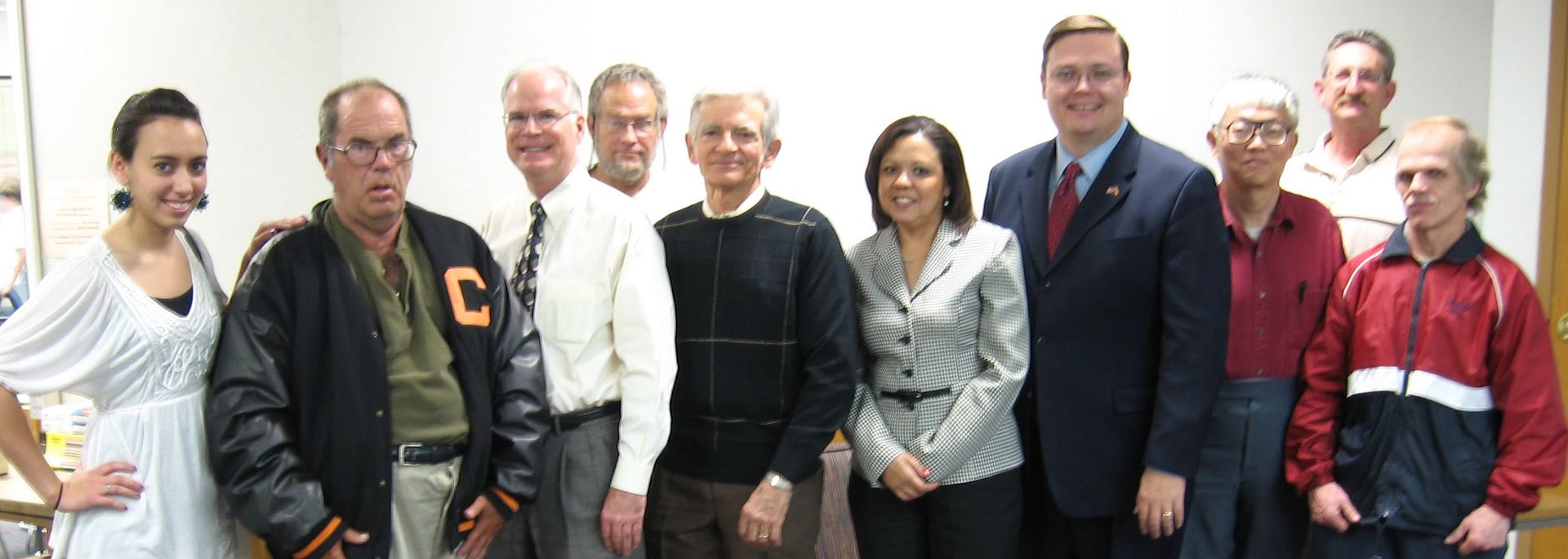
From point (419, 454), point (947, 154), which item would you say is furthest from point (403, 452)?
point (947, 154)

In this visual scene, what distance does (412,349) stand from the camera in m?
1.61

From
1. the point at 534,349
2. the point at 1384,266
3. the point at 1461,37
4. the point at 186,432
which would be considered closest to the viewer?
the point at 186,432

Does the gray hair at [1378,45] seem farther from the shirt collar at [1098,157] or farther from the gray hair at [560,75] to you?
the gray hair at [560,75]

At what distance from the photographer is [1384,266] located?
6.22 feet

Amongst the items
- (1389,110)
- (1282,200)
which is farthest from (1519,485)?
(1389,110)

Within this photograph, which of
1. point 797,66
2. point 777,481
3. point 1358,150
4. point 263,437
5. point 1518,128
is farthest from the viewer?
point 797,66

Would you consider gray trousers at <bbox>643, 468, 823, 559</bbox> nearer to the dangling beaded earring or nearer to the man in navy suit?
the man in navy suit

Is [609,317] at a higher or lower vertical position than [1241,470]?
higher

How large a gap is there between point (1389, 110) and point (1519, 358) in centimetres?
189

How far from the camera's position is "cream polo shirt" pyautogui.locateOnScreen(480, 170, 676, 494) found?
1730 mm

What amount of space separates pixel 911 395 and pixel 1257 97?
3.46 feet

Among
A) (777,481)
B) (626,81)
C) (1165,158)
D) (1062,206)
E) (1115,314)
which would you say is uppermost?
(626,81)

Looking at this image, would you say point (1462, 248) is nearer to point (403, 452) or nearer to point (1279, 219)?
point (1279, 219)

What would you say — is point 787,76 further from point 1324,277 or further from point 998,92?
point 1324,277
